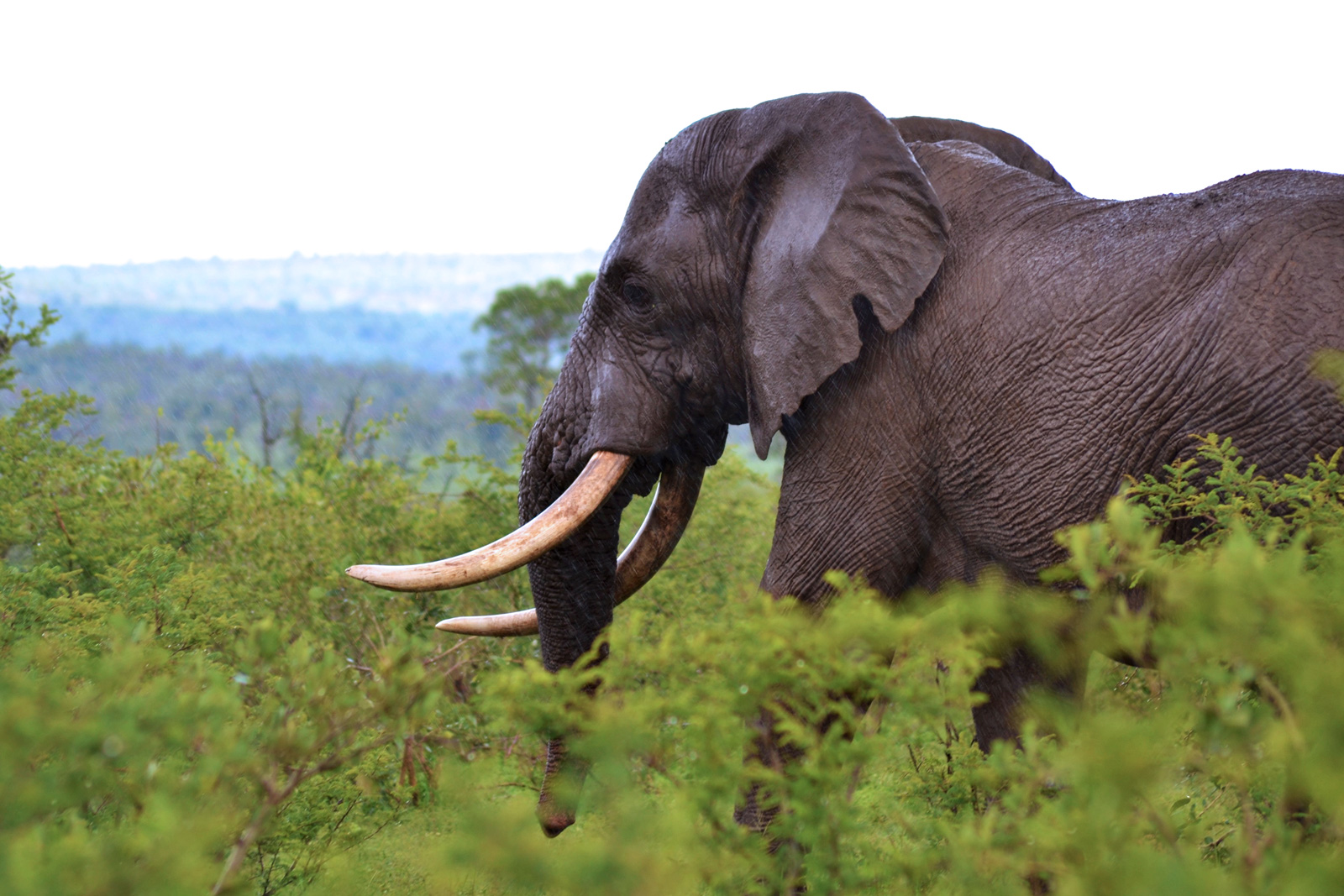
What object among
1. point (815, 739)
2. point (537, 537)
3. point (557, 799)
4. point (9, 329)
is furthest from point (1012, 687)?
point (9, 329)

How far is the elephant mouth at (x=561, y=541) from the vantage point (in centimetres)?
339

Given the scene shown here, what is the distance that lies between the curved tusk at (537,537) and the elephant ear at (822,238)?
0.51 metres

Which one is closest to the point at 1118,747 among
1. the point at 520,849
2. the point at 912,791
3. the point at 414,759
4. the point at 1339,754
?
the point at 1339,754

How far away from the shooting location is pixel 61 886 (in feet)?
3.84

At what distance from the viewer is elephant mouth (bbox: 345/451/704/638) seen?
3387 millimetres

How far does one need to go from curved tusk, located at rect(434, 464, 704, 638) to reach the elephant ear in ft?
2.07

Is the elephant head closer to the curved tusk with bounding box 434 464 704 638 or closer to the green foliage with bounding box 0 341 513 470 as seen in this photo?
the curved tusk with bounding box 434 464 704 638

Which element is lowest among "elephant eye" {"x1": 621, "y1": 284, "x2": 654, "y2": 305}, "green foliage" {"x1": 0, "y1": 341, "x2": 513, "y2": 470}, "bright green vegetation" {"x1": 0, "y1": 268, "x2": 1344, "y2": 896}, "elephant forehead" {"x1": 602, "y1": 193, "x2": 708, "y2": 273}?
"green foliage" {"x1": 0, "y1": 341, "x2": 513, "y2": 470}

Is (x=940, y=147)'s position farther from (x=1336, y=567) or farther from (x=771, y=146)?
(x=1336, y=567)

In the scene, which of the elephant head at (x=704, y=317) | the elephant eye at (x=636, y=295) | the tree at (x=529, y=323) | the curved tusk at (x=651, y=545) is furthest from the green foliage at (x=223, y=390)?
the elephant eye at (x=636, y=295)

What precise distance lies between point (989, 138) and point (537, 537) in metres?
2.20

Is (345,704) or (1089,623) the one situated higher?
(1089,623)

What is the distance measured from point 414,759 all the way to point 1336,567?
4.37 meters

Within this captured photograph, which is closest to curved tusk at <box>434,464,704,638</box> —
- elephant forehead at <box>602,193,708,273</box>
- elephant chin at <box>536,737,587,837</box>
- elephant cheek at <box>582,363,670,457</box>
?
elephant cheek at <box>582,363,670,457</box>
